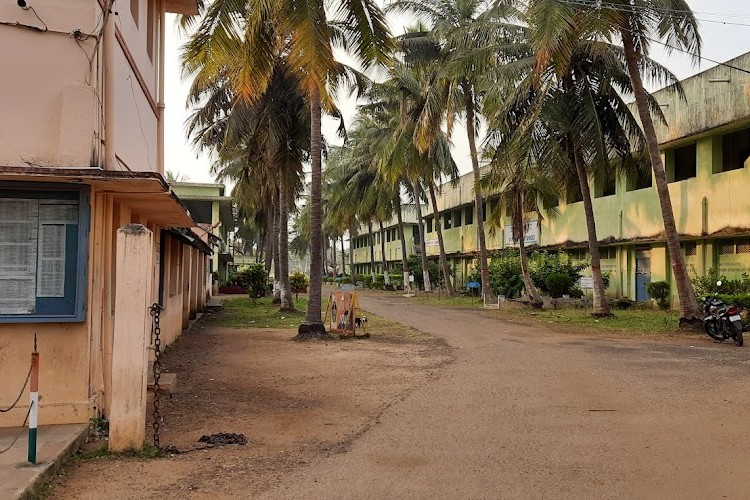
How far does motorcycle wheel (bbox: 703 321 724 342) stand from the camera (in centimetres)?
1483

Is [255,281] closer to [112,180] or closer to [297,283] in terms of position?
[297,283]

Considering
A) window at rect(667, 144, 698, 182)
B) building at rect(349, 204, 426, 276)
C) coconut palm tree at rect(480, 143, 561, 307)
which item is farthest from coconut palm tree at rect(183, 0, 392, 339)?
building at rect(349, 204, 426, 276)

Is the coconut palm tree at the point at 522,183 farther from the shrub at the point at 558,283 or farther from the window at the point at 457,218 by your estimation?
the window at the point at 457,218

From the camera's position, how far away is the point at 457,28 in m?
24.8

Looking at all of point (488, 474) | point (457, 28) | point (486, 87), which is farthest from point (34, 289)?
point (457, 28)

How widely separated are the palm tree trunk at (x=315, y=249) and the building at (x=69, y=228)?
8761mm

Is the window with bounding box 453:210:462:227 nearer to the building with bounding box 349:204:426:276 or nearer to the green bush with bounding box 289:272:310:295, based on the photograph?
the building with bounding box 349:204:426:276

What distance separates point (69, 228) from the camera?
671cm

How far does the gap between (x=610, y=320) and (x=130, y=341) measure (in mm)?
16680

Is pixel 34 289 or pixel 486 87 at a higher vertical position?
pixel 486 87

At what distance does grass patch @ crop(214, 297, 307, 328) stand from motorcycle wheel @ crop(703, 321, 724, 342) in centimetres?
1057

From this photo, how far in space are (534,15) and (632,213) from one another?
11.9 metres

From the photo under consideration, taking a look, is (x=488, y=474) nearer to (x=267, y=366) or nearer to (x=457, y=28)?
(x=267, y=366)

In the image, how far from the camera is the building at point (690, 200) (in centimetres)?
2014
